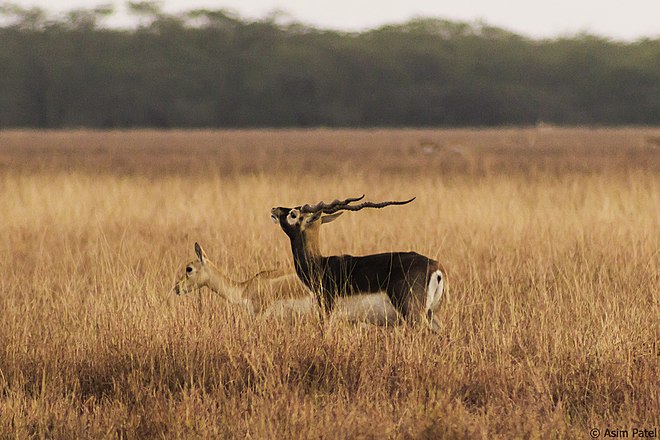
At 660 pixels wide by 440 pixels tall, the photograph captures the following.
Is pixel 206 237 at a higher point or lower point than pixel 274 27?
lower

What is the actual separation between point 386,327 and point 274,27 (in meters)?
132

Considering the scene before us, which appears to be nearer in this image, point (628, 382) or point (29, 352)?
point (628, 382)

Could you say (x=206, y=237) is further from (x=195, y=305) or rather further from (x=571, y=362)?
(x=571, y=362)

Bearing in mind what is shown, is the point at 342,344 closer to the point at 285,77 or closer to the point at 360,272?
the point at 360,272

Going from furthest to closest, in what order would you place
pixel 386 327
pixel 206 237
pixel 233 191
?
1. pixel 233 191
2. pixel 206 237
3. pixel 386 327

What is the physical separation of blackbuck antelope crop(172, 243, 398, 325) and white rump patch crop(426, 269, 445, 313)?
0.76ft

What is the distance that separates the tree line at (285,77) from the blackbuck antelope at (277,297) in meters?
101

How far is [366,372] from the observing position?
5824 mm

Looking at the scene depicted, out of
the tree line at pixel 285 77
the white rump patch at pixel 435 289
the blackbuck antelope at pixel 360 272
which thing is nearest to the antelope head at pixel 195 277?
the blackbuck antelope at pixel 360 272

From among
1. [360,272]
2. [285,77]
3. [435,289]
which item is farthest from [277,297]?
[285,77]

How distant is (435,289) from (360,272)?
0.49 m

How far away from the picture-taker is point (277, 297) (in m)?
7.32

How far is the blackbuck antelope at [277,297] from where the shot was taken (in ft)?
21.6

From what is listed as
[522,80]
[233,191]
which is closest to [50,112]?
[522,80]
